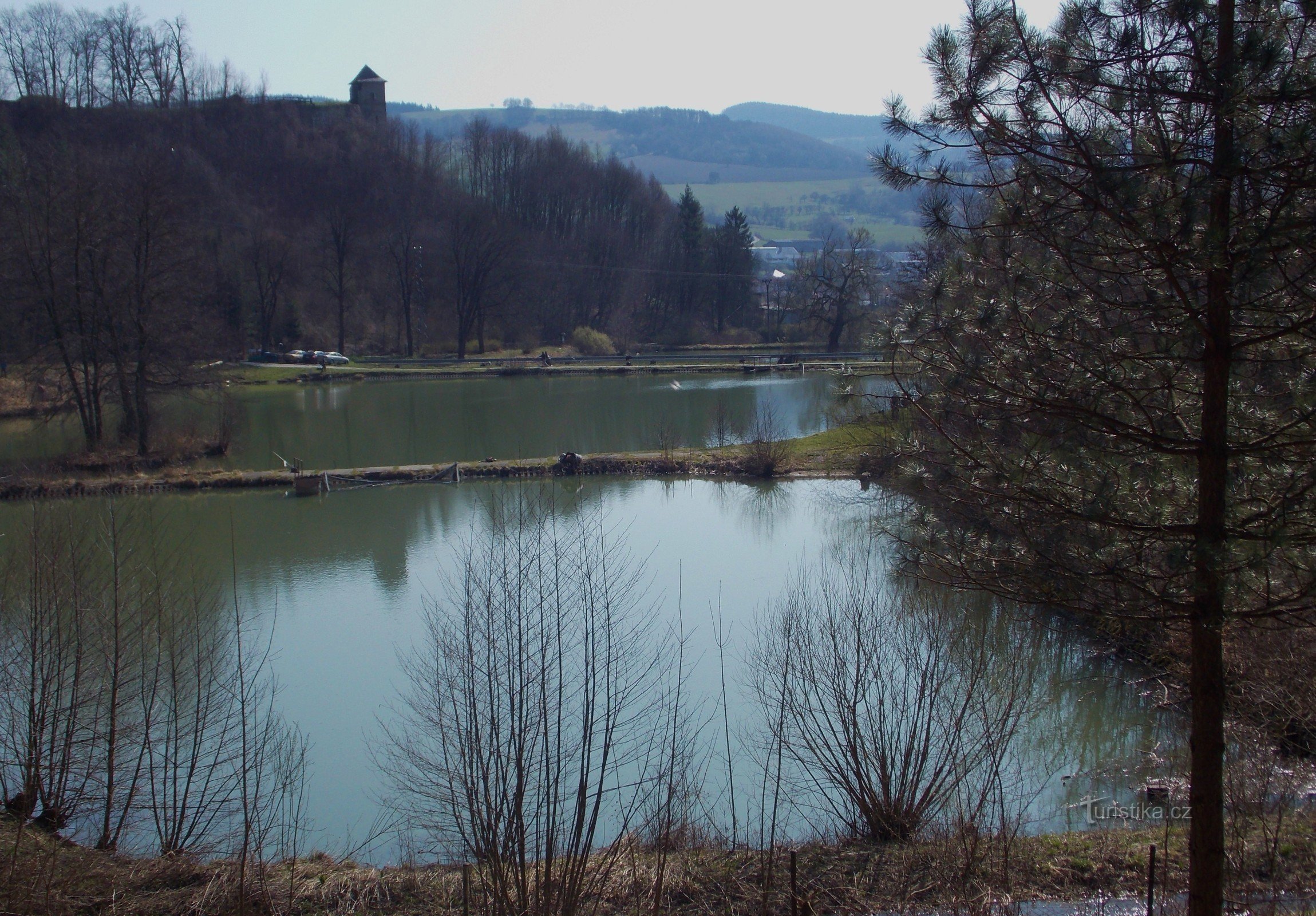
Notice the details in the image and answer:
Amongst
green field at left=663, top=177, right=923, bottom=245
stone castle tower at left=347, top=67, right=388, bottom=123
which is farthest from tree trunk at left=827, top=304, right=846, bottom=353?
green field at left=663, top=177, right=923, bottom=245

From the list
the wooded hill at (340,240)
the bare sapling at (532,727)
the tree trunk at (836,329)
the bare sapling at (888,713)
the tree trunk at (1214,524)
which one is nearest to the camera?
the tree trunk at (1214,524)

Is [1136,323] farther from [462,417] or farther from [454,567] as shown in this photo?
[462,417]

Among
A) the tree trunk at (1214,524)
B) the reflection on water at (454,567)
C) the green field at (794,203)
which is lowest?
the reflection on water at (454,567)

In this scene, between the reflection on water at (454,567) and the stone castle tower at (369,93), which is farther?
the stone castle tower at (369,93)

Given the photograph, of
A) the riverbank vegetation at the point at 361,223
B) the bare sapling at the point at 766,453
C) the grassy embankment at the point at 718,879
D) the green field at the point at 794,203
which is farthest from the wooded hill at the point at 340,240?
the green field at the point at 794,203

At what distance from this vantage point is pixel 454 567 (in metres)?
15.6

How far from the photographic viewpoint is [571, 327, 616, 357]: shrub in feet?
215

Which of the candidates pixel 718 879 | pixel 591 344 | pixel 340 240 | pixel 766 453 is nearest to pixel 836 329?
pixel 591 344

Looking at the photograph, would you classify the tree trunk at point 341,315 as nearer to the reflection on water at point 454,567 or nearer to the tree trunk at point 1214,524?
the reflection on water at point 454,567

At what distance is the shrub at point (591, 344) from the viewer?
65.4m

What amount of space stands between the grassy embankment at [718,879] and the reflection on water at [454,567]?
70.7 inches

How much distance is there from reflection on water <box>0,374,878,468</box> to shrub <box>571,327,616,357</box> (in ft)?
49.2

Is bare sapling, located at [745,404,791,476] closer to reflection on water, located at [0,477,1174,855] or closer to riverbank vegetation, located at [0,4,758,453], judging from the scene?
reflection on water, located at [0,477,1174,855]

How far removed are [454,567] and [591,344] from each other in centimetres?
5093
